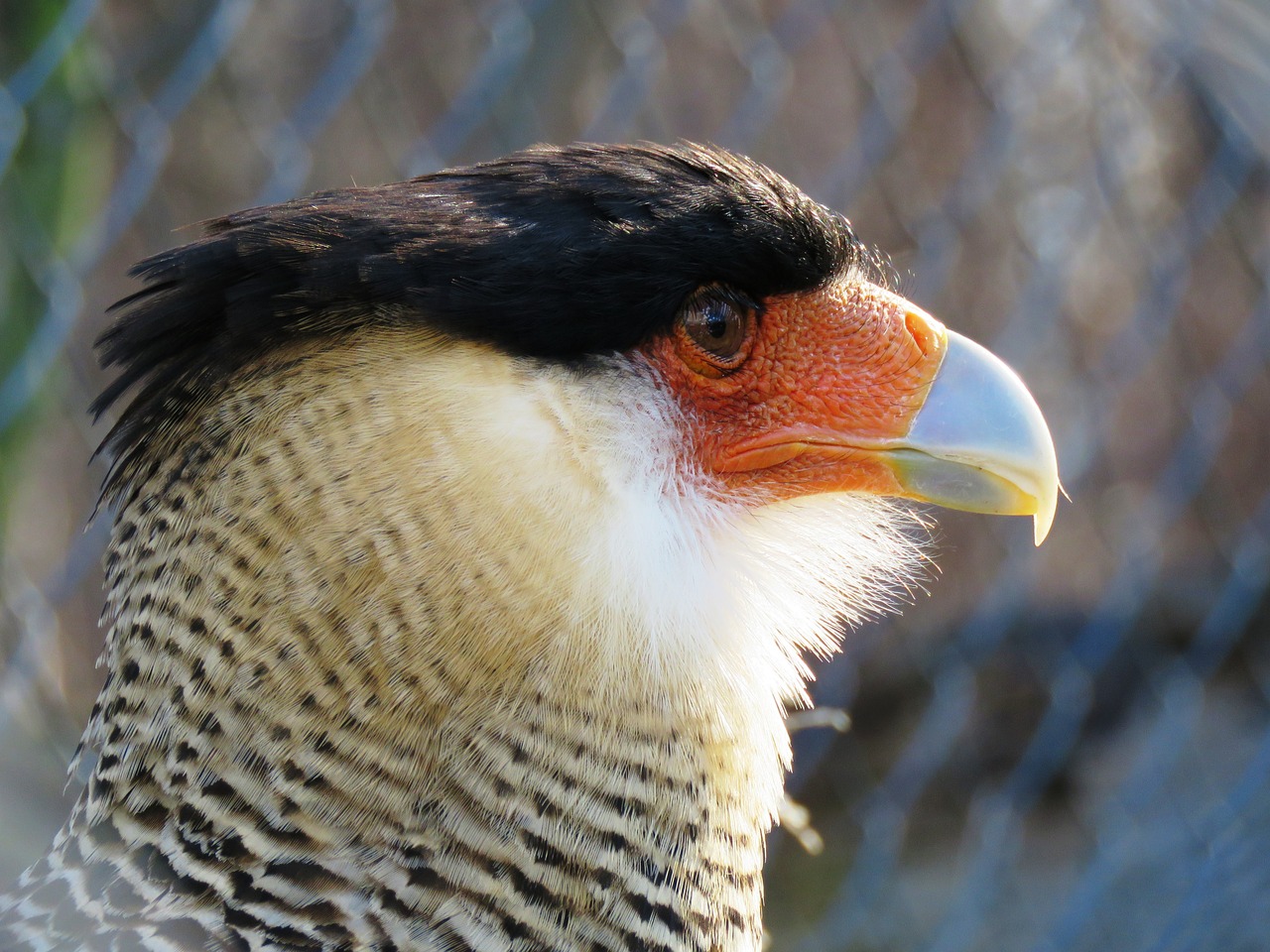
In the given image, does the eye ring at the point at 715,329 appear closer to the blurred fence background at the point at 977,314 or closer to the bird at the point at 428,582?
the bird at the point at 428,582

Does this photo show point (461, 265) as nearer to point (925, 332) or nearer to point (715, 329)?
point (715, 329)

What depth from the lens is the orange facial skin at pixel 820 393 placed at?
1620 mm

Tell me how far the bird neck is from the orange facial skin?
7.5 inches

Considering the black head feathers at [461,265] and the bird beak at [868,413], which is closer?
the black head feathers at [461,265]

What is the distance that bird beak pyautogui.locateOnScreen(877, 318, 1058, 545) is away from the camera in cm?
157

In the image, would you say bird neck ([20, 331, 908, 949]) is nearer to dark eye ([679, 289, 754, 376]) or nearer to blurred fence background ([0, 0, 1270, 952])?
dark eye ([679, 289, 754, 376])

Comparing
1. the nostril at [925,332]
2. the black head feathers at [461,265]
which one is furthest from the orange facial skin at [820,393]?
the black head feathers at [461,265]

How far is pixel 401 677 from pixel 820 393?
67cm

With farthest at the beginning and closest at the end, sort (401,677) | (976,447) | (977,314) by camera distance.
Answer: (977,314) < (976,447) < (401,677)

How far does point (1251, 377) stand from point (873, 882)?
2417mm

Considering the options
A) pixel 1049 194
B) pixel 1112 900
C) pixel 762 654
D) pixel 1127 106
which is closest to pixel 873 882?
pixel 1112 900

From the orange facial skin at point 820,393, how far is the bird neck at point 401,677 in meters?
0.19

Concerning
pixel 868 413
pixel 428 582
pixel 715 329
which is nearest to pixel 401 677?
pixel 428 582

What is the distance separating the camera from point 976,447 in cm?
157
